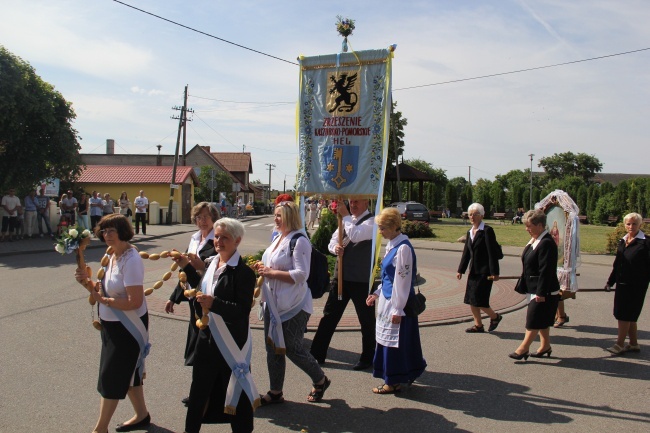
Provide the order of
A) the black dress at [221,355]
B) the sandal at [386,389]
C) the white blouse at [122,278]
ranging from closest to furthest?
1. the black dress at [221,355]
2. the white blouse at [122,278]
3. the sandal at [386,389]

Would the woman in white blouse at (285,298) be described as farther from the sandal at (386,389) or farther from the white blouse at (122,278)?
the white blouse at (122,278)

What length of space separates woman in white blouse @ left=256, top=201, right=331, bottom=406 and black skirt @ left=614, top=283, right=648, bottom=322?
13.0 feet

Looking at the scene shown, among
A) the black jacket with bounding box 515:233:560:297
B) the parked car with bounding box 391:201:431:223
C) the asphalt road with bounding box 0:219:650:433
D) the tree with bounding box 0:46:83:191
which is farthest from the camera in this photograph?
the parked car with bounding box 391:201:431:223

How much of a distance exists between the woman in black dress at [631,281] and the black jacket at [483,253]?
146 centimetres

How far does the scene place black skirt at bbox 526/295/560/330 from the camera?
6531 mm

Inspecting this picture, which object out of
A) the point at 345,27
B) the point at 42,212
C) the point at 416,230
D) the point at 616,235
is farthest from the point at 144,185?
the point at 345,27

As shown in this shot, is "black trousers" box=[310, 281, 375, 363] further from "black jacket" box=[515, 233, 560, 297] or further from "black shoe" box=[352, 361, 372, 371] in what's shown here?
"black jacket" box=[515, 233, 560, 297]

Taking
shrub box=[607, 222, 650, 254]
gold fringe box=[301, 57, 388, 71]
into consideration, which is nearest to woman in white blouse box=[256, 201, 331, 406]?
gold fringe box=[301, 57, 388, 71]

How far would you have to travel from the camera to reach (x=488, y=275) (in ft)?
25.3

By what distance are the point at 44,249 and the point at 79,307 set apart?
9907 mm

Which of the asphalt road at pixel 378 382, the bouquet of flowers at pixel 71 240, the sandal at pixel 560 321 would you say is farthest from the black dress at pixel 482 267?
the bouquet of flowers at pixel 71 240

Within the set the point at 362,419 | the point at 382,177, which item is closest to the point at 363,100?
the point at 382,177

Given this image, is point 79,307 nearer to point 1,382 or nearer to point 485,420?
point 1,382

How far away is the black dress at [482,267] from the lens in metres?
7.73
